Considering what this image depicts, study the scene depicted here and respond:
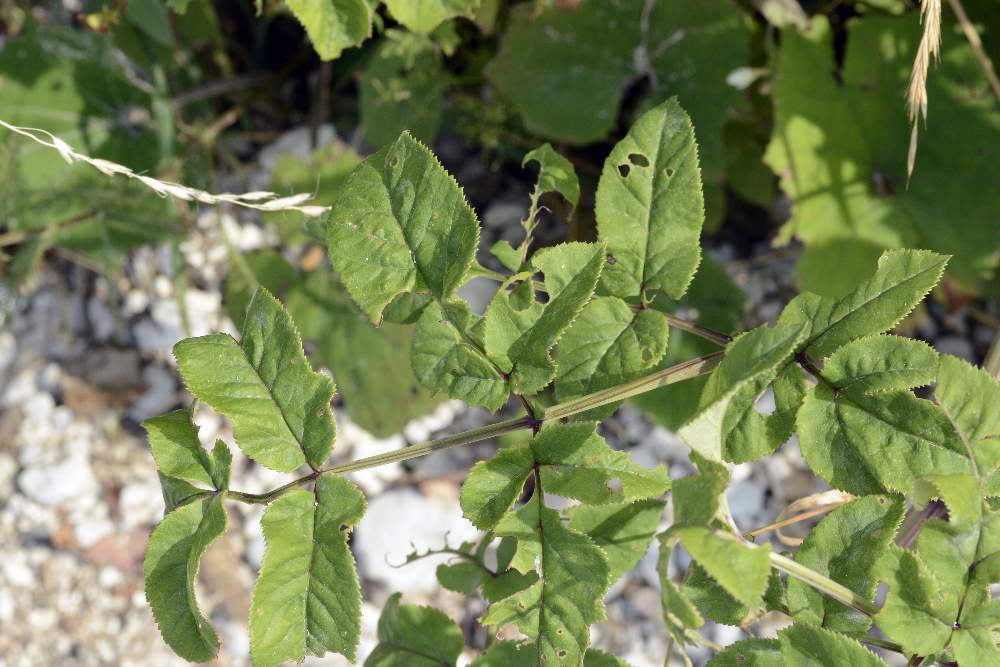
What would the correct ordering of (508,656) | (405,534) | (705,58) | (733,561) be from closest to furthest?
(733,561) → (508,656) → (705,58) → (405,534)

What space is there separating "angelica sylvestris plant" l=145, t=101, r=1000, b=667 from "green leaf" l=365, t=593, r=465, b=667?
10.5 inches

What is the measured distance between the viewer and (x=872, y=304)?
3.39 feet

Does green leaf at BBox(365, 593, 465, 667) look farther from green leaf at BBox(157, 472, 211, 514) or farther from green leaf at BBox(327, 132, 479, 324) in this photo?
green leaf at BBox(327, 132, 479, 324)

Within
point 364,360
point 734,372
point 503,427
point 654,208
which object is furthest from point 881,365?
point 364,360

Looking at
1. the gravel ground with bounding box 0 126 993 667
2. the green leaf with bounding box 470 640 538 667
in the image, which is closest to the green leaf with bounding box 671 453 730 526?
the green leaf with bounding box 470 640 538 667

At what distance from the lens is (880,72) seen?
2131 millimetres

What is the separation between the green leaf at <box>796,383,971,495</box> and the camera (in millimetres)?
1031

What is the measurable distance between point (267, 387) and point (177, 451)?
5.5 inches

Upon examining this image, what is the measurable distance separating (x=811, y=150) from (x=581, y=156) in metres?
0.65

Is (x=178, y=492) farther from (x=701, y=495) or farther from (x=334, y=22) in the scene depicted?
(x=334, y=22)

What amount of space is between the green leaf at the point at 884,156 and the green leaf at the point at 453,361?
130 centimetres

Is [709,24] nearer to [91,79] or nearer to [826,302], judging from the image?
[826,302]

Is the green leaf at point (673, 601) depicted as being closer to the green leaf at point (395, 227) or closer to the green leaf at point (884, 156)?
the green leaf at point (395, 227)

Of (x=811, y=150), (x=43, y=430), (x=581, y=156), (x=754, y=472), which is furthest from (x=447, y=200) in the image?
(x=43, y=430)
